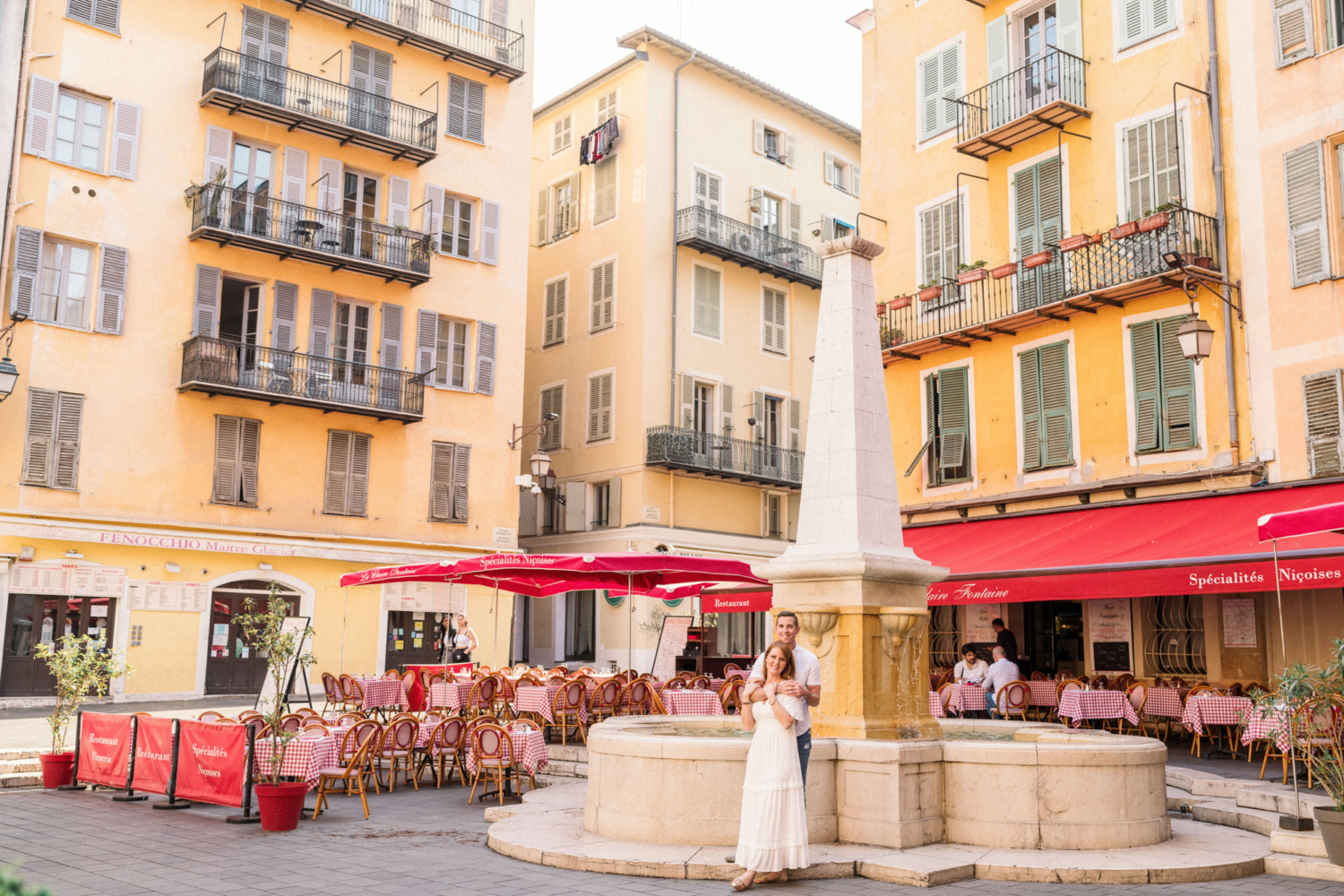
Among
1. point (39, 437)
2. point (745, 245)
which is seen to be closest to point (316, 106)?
point (39, 437)

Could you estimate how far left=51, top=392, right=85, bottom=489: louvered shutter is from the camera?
2186 centimetres

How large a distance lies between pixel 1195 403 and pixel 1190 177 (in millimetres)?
3259

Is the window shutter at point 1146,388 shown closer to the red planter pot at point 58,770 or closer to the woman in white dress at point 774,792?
the woman in white dress at point 774,792

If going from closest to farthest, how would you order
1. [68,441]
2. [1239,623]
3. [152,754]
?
1. [152,754]
2. [1239,623]
3. [68,441]

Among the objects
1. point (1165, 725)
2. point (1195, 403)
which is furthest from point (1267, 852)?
point (1195, 403)

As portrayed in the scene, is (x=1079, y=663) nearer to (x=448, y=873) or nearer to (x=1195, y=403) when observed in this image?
(x=1195, y=403)

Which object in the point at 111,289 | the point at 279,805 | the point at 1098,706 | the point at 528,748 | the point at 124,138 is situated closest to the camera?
the point at 279,805

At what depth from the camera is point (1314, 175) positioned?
15398mm

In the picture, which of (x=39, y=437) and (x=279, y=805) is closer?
(x=279, y=805)

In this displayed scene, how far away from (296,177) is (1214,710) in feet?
67.9

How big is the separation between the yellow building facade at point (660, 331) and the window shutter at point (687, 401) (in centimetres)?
5

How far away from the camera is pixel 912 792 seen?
8.21m

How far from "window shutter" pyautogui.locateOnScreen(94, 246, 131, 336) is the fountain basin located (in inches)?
710

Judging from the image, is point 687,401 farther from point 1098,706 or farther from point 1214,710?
point 1214,710
